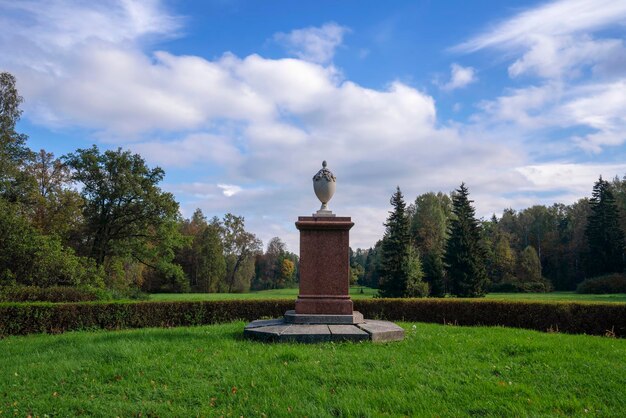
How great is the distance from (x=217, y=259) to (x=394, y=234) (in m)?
25.5

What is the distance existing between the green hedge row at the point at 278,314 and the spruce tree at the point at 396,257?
793 inches

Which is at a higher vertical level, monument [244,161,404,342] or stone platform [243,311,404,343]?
monument [244,161,404,342]

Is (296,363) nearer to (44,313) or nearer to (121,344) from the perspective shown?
(121,344)

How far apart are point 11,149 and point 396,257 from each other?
25120mm

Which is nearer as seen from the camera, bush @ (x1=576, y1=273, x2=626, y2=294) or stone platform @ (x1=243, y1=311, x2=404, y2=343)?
stone platform @ (x1=243, y1=311, x2=404, y2=343)

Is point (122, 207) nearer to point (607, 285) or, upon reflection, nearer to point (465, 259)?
point (465, 259)

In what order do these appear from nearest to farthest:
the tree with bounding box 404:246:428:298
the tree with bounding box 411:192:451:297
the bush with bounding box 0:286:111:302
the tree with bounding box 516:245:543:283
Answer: the bush with bounding box 0:286:111:302 < the tree with bounding box 404:246:428:298 < the tree with bounding box 411:192:451:297 < the tree with bounding box 516:245:543:283

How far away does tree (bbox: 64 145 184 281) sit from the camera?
26984mm

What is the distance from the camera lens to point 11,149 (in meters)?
23.6

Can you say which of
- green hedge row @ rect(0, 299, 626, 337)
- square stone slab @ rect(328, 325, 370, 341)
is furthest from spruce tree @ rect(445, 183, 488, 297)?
square stone slab @ rect(328, 325, 370, 341)

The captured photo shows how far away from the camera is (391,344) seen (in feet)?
24.9

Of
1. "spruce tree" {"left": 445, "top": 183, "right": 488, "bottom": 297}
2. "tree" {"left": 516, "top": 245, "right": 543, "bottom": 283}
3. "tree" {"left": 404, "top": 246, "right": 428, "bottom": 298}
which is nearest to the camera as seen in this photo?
"tree" {"left": 404, "top": 246, "right": 428, "bottom": 298}

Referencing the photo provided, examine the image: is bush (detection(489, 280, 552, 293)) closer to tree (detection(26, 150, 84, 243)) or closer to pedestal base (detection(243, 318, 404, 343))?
tree (detection(26, 150, 84, 243))

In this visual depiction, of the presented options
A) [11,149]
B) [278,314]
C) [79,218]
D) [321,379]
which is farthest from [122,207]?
[321,379]
